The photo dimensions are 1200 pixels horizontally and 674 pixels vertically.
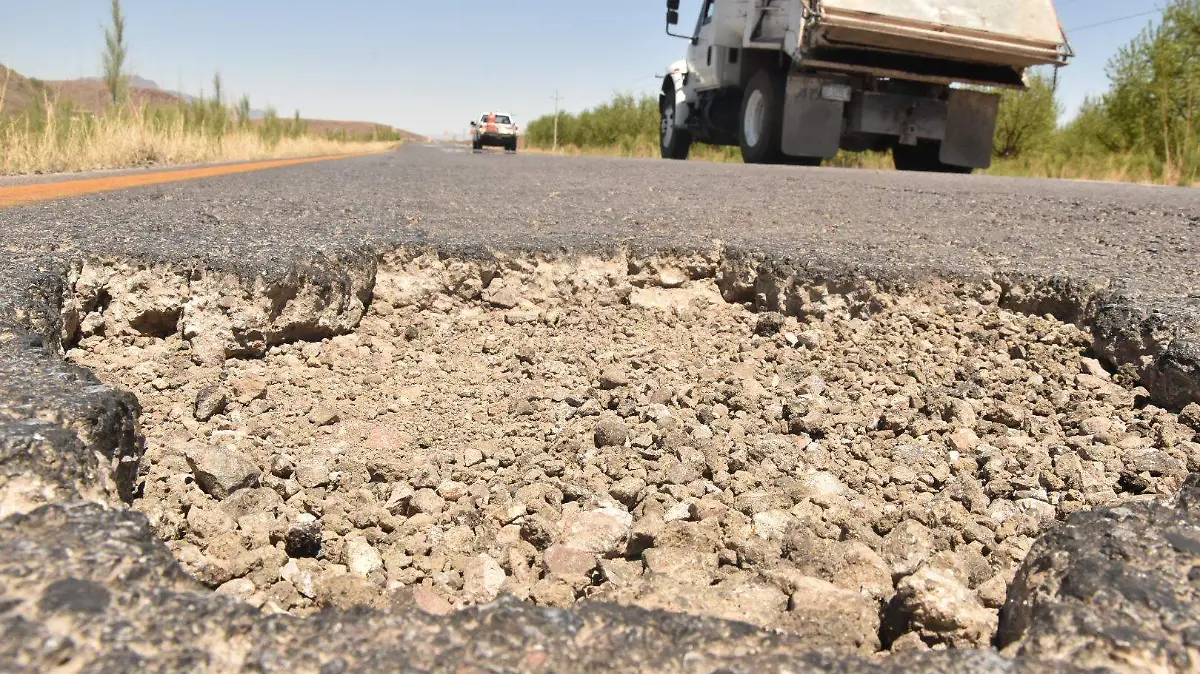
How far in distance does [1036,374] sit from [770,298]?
87 cm

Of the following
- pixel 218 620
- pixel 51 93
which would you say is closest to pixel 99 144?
pixel 51 93

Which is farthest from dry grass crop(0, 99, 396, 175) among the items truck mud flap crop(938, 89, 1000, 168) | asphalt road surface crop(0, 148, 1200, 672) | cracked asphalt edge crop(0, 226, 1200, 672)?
truck mud flap crop(938, 89, 1000, 168)

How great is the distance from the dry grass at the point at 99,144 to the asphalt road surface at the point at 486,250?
2.60 metres

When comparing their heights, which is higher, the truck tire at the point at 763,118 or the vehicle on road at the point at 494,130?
the vehicle on road at the point at 494,130

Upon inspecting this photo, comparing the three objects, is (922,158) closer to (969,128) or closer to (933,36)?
(969,128)

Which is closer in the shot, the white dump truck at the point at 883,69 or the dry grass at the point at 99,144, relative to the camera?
the dry grass at the point at 99,144

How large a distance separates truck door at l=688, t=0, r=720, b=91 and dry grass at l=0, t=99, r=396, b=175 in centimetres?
688

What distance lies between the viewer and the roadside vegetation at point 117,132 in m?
6.69

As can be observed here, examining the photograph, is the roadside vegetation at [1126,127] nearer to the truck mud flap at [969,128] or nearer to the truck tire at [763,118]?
the truck mud flap at [969,128]

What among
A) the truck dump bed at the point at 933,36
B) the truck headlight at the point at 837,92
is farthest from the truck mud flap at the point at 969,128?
the truck headlight at the point at 837,92

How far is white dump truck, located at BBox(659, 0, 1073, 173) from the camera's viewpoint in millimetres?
7352

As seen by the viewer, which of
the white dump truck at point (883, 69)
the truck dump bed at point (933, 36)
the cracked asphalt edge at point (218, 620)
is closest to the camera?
the cracked asphalt edge at point (218, 620)

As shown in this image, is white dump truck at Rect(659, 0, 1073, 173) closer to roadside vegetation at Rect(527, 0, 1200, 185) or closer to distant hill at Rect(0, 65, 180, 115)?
roadside vegetation at Rect(527, 0, 1200, 185)

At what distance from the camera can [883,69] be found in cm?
778
